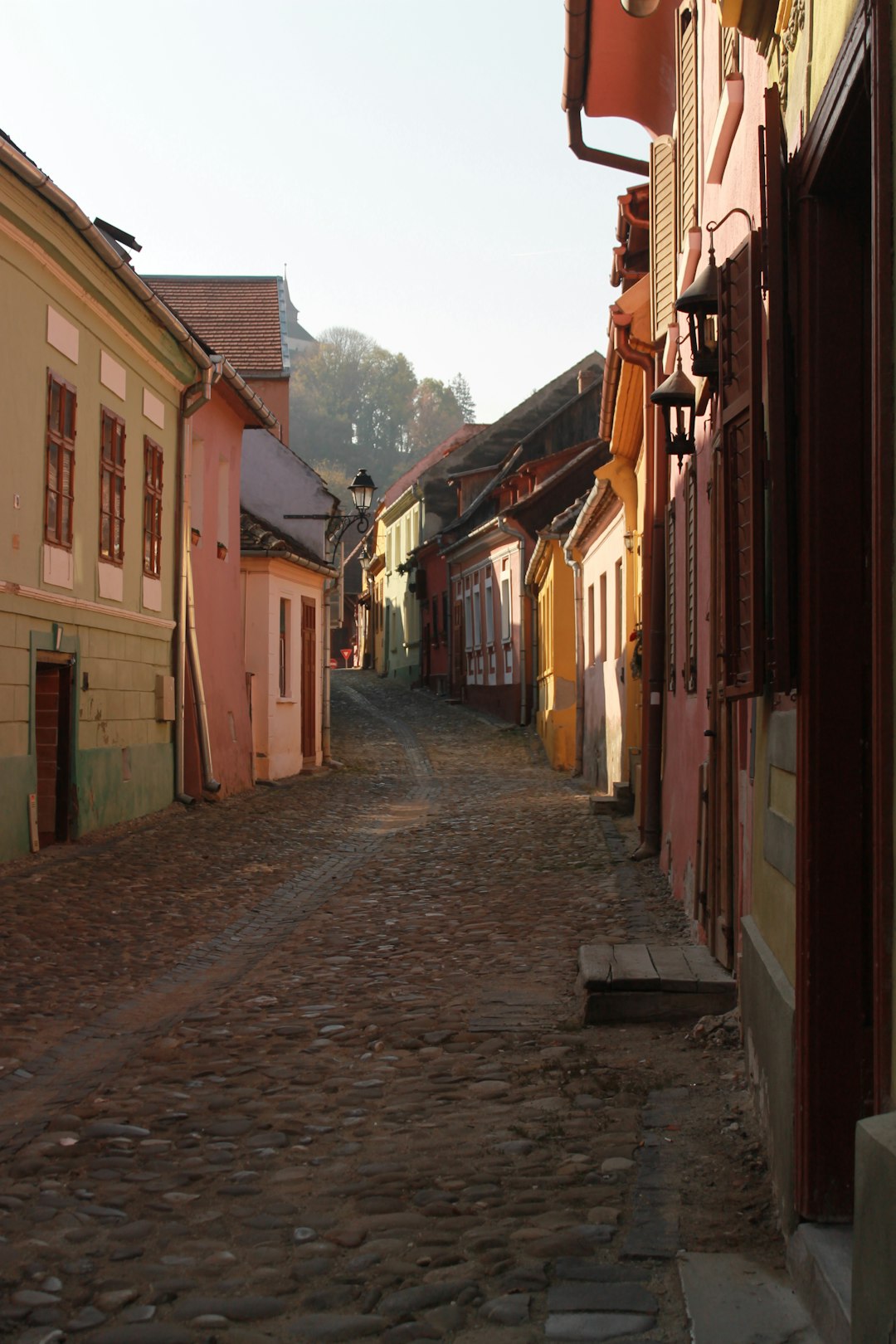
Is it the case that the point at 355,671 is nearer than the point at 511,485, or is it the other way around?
the point at 511,485

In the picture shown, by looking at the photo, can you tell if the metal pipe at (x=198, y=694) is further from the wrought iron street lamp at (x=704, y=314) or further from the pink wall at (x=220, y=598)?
the wrought iron street lamp at (x=704, y=314)

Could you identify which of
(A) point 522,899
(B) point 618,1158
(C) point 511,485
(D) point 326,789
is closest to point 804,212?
(B) point 618,1158

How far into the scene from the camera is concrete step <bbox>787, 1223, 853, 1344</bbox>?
9.30ft

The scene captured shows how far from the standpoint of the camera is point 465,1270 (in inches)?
141

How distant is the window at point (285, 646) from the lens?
2366cm

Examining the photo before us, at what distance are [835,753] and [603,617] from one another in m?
15.8

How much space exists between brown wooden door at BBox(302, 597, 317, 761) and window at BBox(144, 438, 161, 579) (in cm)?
830

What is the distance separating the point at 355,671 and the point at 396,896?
2024 inches

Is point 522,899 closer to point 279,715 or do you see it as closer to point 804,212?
point 804,212

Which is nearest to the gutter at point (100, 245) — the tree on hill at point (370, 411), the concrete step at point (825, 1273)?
the concrete step at point (825, 1273)

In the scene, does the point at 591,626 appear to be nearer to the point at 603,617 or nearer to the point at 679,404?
the point at 603,617

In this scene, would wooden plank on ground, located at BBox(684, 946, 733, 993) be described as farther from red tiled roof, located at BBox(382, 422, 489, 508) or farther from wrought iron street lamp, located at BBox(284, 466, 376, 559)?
red tiled roof, located at BBox(382, 422, 489, 508)

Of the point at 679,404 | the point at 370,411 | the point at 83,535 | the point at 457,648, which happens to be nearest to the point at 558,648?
the point at 83,535

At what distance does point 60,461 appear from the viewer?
13258 mm
